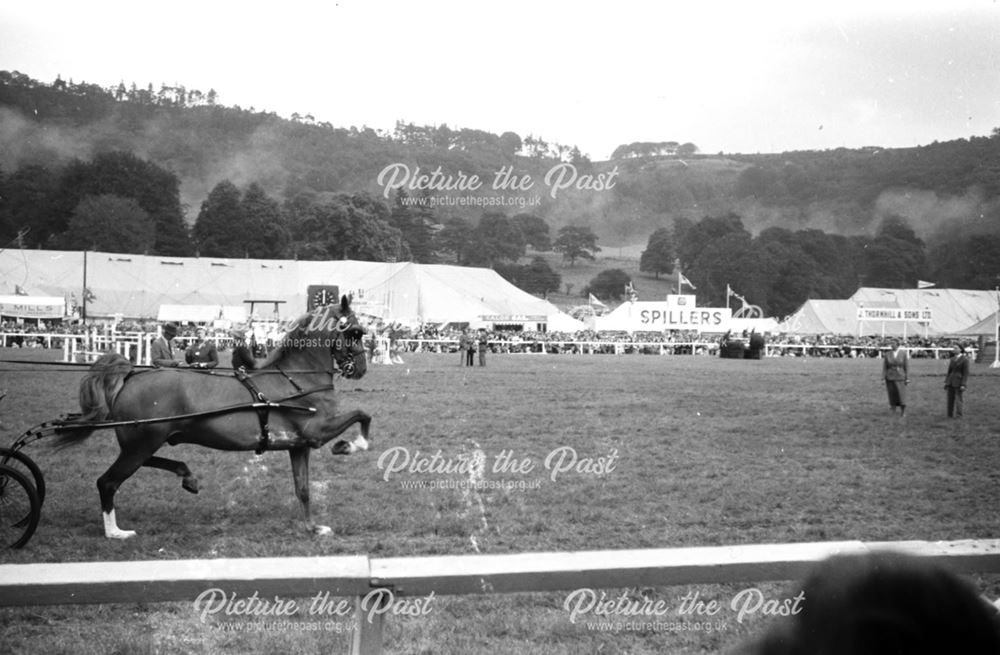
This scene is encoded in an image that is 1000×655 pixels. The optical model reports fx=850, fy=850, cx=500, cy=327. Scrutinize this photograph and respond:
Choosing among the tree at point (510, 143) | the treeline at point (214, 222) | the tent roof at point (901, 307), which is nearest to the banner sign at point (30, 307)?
the treeline at point (214, 222)

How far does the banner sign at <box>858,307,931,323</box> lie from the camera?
56.5 metres

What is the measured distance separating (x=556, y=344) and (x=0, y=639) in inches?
1878

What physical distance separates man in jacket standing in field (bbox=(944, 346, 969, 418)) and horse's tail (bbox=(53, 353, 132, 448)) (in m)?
15.9

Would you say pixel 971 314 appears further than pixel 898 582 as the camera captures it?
Yes

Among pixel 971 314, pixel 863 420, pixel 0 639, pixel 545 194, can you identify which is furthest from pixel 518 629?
pixel 545 194

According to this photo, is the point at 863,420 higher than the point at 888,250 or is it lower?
lower

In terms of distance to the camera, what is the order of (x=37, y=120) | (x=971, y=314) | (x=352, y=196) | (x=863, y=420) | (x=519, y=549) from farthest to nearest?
(x=37, y=120)
(x=352, y=196)
(x=971, y=314)
(x=863, y=420)
(x=519, y=549)

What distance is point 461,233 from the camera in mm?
77750

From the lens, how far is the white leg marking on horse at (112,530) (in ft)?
24.2

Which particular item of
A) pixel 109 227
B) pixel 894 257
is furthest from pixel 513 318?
pixel 894 257

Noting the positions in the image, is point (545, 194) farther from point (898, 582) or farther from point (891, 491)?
point (898, 582)

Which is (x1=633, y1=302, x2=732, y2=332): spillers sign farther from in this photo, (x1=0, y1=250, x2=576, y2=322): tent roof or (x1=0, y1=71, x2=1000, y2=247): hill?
(x1=0, y1=71, x2=1000, y2=247): hill

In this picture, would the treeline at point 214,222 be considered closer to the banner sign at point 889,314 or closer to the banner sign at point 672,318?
the banner sign at point 672,318

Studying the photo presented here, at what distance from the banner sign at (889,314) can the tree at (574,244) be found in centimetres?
4538
